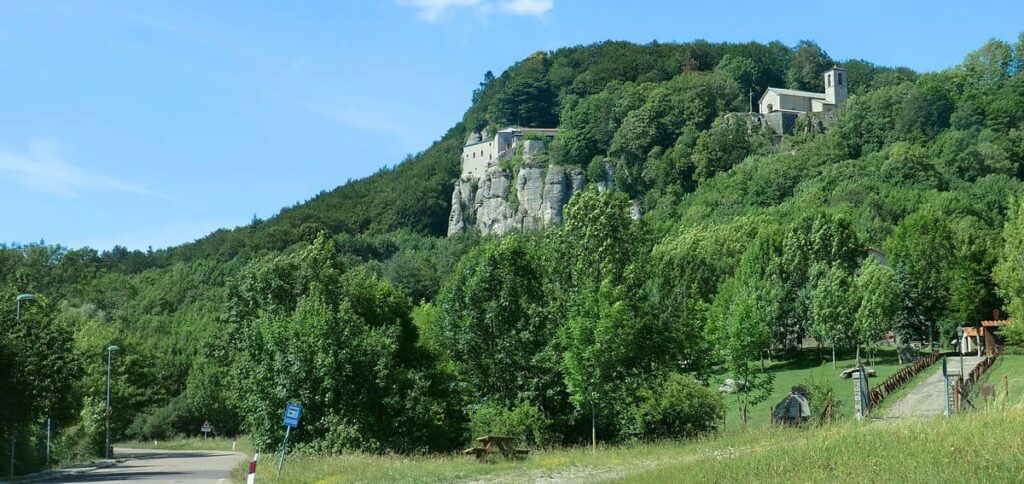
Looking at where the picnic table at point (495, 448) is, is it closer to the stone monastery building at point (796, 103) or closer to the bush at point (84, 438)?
the bush at point (84, 438)

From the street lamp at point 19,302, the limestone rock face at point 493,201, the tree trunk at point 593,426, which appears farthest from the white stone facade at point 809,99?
the street lamp at point 19,302

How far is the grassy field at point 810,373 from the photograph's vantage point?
1738 inches

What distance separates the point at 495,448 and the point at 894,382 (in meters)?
20.2

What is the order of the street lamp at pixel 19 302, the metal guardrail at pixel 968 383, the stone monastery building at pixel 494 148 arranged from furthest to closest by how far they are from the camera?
the stone monastery building at pixel 494 148, the street lamp at pixel 19 302, the metal guardrail at pixel 968 383

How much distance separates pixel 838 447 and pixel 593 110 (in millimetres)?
155888

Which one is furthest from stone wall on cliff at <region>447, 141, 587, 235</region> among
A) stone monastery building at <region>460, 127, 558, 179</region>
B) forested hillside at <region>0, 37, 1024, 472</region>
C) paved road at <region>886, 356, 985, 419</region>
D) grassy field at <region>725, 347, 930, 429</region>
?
paved road at <region>886, 356, 985, 419</region>

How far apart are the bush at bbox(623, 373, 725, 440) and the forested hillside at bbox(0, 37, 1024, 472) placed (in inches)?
3.1

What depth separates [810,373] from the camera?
138ft

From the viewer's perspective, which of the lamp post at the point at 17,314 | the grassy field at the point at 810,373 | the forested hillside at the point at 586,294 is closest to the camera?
the lamp post at the point at 17,314

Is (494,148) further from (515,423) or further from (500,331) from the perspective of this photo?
(515,423)

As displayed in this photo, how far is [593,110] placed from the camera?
171 meters

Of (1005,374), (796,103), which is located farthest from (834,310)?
(796,103)

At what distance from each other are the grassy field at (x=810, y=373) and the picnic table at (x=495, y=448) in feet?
39.5

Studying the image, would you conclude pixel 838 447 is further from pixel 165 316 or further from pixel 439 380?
pixel 165 316
